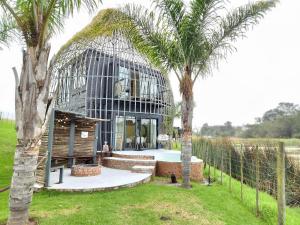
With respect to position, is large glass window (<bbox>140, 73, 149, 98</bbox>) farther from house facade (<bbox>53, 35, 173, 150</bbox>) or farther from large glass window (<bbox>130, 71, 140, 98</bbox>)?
large glass window (<bbox>130, 71, 140, 98</bbox>)

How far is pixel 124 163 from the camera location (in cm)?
1291

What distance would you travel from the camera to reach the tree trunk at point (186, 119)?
29.6 ft

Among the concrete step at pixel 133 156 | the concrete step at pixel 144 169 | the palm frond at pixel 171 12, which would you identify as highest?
the palm frond at pixel 171 12

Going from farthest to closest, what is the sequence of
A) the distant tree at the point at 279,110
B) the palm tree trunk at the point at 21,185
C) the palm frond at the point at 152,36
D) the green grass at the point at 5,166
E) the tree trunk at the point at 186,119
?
the distant tree at the point at 279,110 → the palm frond at the point at 152,36 → the tree trunk at the point at 186,119 → the green grass at the point at 5,166 → the palm tree trunk at the point at 21,185

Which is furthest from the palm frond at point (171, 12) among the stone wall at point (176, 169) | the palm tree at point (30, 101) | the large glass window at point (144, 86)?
the large glass window at point (144, 86)

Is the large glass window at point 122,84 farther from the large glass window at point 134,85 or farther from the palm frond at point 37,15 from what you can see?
the palm frond at point 37,15

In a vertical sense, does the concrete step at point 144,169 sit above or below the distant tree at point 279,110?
below

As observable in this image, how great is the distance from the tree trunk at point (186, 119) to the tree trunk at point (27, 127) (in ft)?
18.7

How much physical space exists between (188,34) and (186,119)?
3.19 m

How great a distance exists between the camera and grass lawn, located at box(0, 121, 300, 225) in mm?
5867

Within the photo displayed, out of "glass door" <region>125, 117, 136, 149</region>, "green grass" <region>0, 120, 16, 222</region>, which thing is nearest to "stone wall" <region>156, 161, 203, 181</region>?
"glass door" <region>125, 117, 136, 149</region>

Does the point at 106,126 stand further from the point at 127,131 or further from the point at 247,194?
the point at 247,194

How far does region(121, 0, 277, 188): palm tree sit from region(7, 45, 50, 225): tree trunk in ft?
18.8

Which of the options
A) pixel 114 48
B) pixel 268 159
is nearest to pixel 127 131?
pixel 114 48
